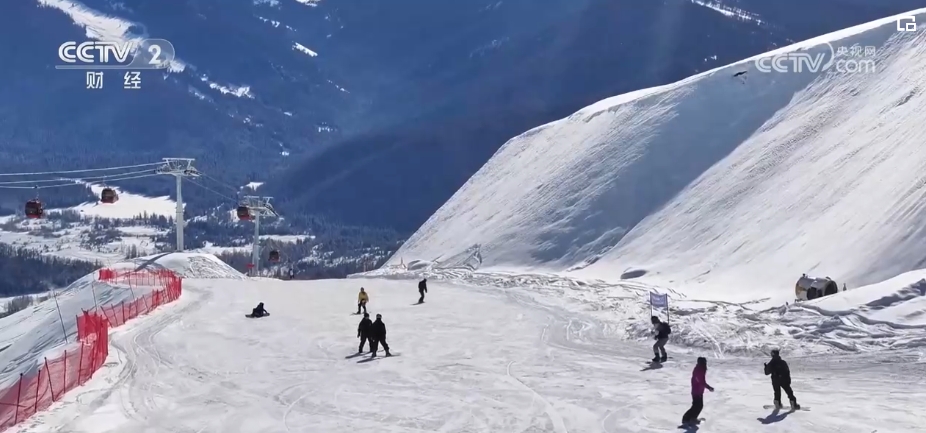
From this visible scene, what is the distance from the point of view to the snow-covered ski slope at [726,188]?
4269cm

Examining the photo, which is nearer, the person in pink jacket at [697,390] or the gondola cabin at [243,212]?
the person in pink jacket at [697,390]

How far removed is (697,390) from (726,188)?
146 ft

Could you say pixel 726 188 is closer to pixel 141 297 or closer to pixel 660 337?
Answer: pixel 660 337

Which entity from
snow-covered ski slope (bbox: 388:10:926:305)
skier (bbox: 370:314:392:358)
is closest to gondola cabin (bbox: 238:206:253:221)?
snow-covered ski slope (bbox: 388:10:926:305)

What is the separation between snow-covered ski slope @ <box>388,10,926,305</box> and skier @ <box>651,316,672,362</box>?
482 inches

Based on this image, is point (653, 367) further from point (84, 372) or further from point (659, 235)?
point (659, 235)

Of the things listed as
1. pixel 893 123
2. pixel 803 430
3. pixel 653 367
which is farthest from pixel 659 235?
pixel 803 430

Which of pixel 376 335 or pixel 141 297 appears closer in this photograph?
pixel 376 335

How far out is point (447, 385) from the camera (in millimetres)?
23859

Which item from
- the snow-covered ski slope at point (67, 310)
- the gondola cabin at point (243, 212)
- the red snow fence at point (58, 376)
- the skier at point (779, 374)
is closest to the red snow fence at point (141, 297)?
the red snow fence at point (58, 376)

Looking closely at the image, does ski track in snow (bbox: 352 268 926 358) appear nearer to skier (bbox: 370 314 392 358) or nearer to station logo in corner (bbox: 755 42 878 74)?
skier (bbox: 370 314 392 358)

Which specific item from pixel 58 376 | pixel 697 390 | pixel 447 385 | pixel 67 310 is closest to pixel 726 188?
pixel 447 385

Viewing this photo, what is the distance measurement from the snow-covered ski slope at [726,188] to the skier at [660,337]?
40.2ft

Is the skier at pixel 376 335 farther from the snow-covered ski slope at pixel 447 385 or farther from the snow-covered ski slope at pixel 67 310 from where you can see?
the snow-covered ski slope at pixel 67 310
